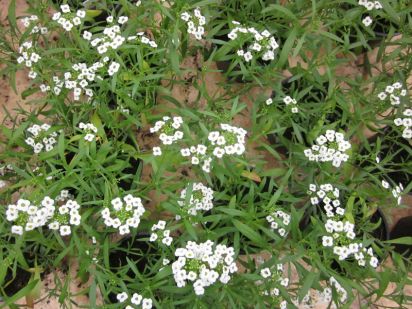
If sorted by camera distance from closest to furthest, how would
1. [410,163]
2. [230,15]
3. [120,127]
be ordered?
[120,127]
[410,163]
[230,15]

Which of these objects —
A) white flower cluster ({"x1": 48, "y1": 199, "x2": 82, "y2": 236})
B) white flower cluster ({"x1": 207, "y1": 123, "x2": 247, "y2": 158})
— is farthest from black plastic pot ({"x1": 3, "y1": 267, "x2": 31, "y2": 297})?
white flower cluster ({"x1": 207, "y1": 123, "x2": 247, "y2": 158})

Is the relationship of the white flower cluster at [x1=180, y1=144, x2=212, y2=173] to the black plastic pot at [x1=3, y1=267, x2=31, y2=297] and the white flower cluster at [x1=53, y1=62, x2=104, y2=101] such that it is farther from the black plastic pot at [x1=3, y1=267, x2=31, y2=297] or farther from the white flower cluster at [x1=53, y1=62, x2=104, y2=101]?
the black plastic pot at [x1=3, y1=267, x2=31, y2=297]

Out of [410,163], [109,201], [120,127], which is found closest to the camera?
[109,201]

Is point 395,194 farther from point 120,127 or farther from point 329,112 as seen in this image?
point 120,127

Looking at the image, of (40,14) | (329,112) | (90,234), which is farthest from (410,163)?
(40,14)

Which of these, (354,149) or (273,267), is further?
(354,149)

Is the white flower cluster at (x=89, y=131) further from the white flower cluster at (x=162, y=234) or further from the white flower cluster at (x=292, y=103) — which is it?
the white flower cluster at (x=292, y=103)

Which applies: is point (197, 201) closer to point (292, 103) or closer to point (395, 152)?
point (292, 103)
